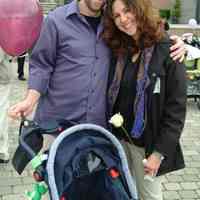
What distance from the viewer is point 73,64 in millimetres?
3037

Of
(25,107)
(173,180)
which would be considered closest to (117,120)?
(25,107)

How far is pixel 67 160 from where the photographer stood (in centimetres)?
259

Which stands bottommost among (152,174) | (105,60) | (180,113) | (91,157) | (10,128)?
(10,128)

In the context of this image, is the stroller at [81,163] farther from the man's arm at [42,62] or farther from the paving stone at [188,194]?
the paving stone at [188,194]

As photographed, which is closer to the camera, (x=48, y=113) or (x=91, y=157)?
(x=91, y=157)

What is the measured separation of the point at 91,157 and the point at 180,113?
23.6 inches

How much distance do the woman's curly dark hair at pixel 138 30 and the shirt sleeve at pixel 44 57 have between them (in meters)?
0.33

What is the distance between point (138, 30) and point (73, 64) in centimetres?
47

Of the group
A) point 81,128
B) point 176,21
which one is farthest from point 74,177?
point 176,21

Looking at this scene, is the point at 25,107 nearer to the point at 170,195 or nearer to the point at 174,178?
the point at 170,195

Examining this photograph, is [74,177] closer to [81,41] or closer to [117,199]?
[117,199]

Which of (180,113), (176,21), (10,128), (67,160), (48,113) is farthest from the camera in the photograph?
(176,21)

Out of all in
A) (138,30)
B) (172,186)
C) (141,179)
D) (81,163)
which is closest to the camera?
(81,163)

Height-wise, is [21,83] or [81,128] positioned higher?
[81,128]
